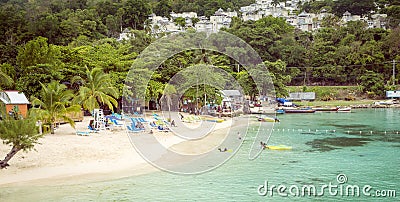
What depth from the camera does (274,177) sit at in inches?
683

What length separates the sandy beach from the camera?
15.4 metres

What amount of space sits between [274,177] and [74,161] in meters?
6.93

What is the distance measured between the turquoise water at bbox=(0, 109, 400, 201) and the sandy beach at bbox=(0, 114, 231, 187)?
61 cm

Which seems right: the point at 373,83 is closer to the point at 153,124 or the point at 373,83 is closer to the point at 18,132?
the point at 153,124

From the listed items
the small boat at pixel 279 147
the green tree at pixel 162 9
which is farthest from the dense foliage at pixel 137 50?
the green tree at pixel 162 9

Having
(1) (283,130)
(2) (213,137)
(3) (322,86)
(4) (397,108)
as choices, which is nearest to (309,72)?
(3) (322,86)

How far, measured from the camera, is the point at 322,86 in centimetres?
5947

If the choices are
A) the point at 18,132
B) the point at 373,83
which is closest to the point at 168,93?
the point at 18,132

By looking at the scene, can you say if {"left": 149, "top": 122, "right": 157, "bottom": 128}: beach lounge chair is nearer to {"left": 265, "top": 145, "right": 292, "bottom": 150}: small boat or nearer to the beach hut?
{"left": 265, "top": 145, "right": 292, "bottom": 150}: small boat

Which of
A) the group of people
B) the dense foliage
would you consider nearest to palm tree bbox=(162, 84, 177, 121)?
the dense foliage

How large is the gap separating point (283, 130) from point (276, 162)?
10.7 meters

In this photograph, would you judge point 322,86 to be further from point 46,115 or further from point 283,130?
point 46,115

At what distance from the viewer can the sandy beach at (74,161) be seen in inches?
605

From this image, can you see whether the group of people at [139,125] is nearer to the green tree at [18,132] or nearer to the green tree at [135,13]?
the green tree at [18,132]
